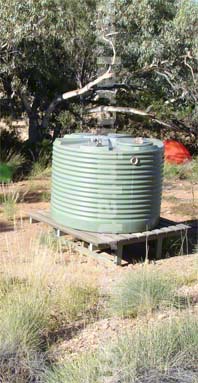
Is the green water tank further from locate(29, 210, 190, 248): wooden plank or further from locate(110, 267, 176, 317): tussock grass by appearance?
locate(110, 267, 176, 317): tussock grass

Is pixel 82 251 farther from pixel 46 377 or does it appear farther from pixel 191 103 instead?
pixel 191 103

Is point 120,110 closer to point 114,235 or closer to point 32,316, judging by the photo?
point 114,235

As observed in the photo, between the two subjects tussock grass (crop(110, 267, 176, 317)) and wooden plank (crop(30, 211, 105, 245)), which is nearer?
tussock grass (crop(110, 267, 176, 317))

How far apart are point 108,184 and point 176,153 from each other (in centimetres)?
611

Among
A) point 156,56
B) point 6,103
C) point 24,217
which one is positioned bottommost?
point 24,217

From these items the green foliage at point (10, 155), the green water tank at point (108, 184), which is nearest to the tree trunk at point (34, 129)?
the green foliage at point (10, 155)

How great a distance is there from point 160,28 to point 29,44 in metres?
2.45

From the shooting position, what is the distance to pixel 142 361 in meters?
3.11

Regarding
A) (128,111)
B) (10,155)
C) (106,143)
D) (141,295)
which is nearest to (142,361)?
(141,295)

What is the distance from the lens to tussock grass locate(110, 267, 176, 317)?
13.5 feet

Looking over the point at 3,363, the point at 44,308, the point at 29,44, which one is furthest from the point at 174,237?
the point at 29,44

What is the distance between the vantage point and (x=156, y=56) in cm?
1114

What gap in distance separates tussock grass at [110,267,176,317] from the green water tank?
1.33 metres

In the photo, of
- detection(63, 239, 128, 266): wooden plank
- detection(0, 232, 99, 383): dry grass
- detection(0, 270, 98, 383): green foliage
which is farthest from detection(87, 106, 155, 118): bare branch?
detection(0, 270, 98, 383): green foliage
